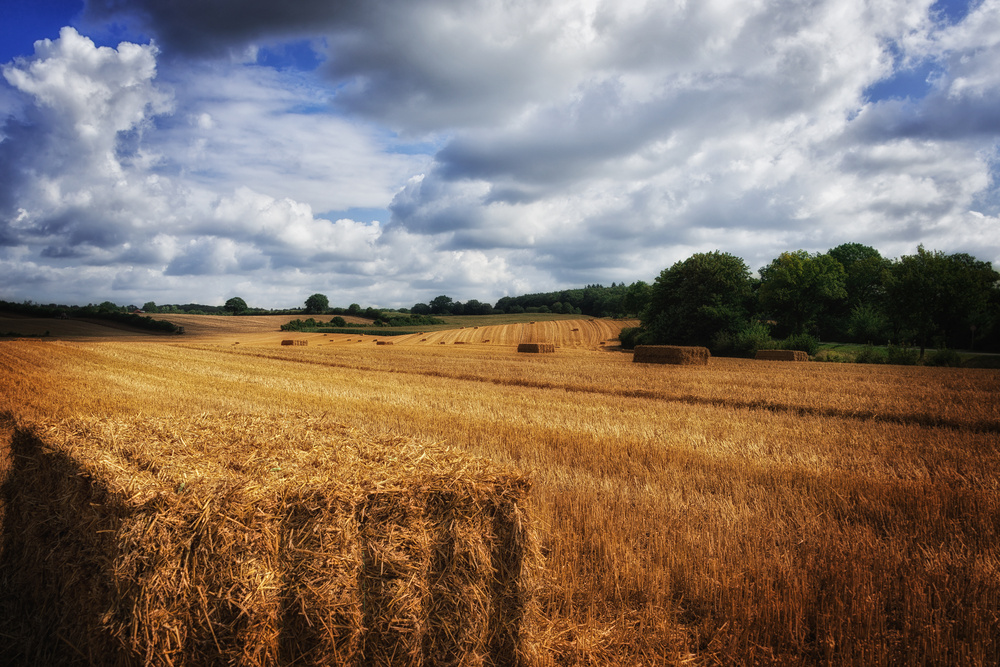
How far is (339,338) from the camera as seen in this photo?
58.2 meters

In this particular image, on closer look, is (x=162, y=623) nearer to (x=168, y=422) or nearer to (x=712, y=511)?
(x=168, y=422)

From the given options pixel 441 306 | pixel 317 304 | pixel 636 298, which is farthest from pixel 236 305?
pixel 636 298

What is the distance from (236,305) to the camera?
320 feet

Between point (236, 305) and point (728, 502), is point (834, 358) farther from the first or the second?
point (236, 305)

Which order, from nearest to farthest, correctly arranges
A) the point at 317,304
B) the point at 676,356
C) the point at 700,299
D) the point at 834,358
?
the point at 676,356, the point at 834,358, the point at 700,299, the point at 317,304

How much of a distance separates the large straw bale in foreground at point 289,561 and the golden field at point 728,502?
0.86 m

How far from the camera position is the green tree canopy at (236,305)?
9588cm

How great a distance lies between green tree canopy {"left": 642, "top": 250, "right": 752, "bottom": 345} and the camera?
45438 mm

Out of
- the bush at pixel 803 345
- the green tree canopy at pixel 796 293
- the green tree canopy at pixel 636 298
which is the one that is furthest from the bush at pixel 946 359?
the green tree canopy at pixel 636 298

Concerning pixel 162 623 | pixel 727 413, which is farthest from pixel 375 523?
pixel 727 413

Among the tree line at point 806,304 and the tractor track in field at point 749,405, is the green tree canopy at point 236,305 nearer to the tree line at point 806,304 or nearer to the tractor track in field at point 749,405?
the tree line at point 806,304

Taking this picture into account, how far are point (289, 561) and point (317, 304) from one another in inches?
3686

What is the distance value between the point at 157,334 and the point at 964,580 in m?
69.0

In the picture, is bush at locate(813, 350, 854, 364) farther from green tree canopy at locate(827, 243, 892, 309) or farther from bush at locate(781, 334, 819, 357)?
green tree canopy at locate(827, 243, 892, 309)
